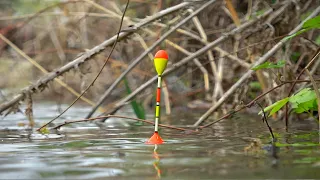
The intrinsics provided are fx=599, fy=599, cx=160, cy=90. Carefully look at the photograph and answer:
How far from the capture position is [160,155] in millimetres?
2336

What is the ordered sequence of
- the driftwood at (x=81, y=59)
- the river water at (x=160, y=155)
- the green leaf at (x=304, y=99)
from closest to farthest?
the river water at (x=160, y=155) < the green leaf at (x=304, y=99) < the driftwood at (x=81, y=59)

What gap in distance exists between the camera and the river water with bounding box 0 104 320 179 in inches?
73.6

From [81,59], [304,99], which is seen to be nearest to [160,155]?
[304,99]

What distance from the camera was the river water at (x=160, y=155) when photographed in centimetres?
187

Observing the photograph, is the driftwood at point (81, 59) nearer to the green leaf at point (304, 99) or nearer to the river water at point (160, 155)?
the river water at point (160, 155)

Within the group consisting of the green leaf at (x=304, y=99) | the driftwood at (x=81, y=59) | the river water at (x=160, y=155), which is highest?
the driftwood at (x=81, y=59)

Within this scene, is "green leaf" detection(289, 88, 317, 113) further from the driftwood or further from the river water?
the driftwood

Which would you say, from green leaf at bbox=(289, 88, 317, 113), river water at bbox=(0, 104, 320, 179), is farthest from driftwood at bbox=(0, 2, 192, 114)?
green leaf at bbox=(289, 88, 317, 113)

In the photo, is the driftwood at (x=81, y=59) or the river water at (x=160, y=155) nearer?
the river water at (x=160, y=155)

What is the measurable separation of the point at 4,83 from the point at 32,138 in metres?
5.86

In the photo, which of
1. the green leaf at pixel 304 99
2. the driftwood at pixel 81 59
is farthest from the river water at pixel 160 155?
the driftwood at pixel 81 59

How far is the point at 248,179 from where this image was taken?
1.74 meters

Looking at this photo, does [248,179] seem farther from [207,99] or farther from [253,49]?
[207,99]

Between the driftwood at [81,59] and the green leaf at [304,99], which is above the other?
the driftwood at [81,59]
